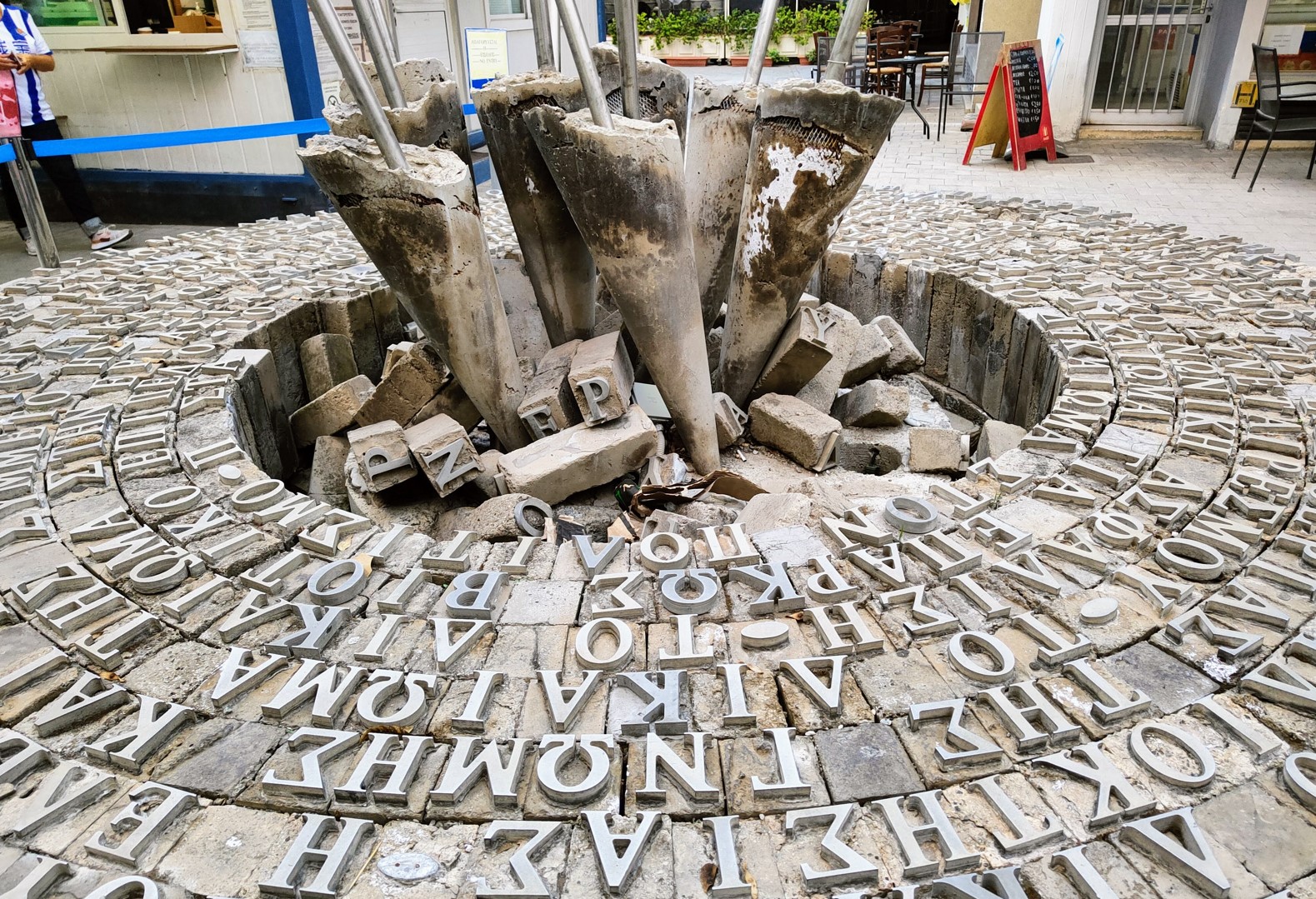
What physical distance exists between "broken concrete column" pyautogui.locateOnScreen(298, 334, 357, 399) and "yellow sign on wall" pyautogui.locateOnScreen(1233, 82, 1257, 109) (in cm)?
1066

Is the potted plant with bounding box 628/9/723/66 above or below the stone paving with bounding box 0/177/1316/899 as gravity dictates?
above

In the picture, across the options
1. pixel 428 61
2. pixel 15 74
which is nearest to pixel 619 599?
pixel 428 61

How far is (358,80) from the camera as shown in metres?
2.75

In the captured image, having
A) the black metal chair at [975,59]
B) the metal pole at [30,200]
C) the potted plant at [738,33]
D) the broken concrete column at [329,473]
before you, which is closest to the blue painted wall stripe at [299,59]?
the metal pole at [30,200]

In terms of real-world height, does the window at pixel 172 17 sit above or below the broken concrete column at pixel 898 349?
above

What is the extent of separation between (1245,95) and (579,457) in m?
10.8

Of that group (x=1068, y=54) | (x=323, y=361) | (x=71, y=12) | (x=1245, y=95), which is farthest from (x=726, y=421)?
(x=1245, y=95)

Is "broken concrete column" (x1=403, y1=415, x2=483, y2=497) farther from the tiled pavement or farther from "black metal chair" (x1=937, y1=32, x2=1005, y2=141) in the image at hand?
"black metal chair" (x1=937, y1=32, x2=1005, y2=141)

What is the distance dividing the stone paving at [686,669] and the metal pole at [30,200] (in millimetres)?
3507

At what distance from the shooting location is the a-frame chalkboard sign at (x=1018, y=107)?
31.8 ft

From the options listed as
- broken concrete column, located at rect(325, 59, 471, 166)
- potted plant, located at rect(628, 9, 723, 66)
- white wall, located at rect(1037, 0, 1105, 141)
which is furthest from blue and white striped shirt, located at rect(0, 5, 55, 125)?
potted plant, located at rect(628, 9, 723, 66)

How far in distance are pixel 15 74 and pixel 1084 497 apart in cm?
831

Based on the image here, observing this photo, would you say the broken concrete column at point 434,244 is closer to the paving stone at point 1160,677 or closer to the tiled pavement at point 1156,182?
the paving stone at point 1160,677

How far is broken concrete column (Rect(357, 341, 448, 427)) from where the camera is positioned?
147 inches
